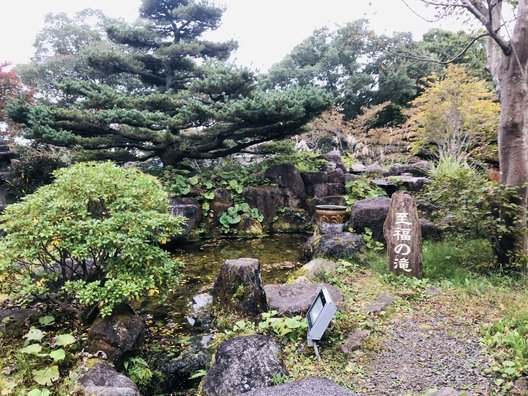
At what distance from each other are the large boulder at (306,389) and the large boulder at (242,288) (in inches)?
51.8

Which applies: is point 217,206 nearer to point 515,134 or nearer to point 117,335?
point 117,335

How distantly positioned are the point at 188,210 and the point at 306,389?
22.9 ft

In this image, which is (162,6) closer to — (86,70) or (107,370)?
(86,70)

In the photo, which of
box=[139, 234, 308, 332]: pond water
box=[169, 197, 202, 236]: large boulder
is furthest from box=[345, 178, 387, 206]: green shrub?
box=[169, 197, 202, 236]: large boulder

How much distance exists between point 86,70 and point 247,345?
1206 cm

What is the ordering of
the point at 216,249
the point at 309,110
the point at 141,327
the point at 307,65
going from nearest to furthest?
1. the point at 141,327
2. the point at 216,249
3. the point at 309,110
4. the point at 307,65

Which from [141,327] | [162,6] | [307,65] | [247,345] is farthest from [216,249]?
[307,65]

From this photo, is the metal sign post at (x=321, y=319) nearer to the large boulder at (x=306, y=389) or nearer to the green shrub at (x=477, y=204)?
the large boulder at (x=306, y=389)

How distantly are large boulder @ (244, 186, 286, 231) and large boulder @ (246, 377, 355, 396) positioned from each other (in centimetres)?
730

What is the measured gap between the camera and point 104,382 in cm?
277

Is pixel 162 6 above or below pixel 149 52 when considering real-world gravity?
above

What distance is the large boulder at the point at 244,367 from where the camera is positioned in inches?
110

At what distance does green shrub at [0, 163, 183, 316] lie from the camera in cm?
329

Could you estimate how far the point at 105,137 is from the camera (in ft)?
32.0
